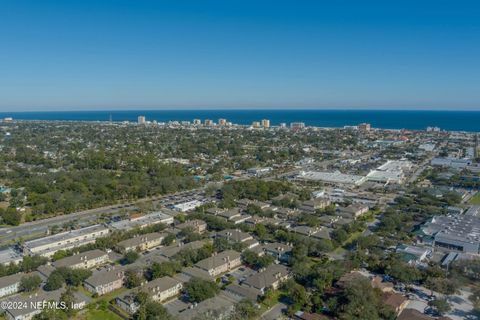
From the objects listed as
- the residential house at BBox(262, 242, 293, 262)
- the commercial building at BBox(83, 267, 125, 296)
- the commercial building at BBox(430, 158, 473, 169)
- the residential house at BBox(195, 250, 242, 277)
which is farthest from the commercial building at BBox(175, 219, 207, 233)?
the commercial building at BBox(430, 158, 473, 169)

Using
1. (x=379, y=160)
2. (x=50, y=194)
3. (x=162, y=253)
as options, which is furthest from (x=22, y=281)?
(x=379, y=160)

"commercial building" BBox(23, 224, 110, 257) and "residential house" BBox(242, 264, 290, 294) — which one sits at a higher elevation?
"residential house" BBox(242, 264, 290, 294)

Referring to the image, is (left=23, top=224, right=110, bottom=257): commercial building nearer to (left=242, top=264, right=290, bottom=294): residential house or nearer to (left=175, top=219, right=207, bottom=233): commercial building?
(left=175, top=219, right=207, bottom=233): commercial building

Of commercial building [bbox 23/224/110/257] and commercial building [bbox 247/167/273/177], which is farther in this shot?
commercial building [bbox 247/167/273/177]

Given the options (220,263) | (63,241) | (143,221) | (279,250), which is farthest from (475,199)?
(63,241)

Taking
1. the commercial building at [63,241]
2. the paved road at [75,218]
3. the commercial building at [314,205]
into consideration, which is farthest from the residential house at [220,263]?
the paved road at [75,218]

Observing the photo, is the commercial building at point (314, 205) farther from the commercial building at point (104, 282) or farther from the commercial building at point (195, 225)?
the commercial building at point (104, 282)
